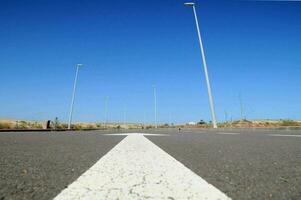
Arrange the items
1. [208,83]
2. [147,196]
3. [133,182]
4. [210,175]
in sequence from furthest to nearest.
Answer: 1. [208,83]
2. [210,175]
3. [133,182]
4. [147,196]

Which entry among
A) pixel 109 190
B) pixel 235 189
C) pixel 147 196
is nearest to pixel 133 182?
pixel 109 190

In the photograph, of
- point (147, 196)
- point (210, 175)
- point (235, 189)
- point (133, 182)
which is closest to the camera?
point (147, 196)

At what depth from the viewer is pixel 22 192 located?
207cm

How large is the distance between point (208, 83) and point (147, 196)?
71.1 feet

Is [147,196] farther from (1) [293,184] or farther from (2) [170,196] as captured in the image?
(1) [293,184]

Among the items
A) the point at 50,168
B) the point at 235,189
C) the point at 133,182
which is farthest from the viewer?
the point at 50,168

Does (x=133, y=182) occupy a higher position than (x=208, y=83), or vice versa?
(x=208, y=83)

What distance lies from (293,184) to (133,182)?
127 centimetres

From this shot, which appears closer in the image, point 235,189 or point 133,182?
point 235,189

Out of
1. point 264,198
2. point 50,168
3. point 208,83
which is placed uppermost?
point 208,83

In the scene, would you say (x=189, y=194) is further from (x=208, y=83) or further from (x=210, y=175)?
(x=208, y=83)

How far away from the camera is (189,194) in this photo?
1964 millimetres

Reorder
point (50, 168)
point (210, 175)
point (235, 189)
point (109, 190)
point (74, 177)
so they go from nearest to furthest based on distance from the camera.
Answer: point (109, 190) → point (235, 189) → point (74, 177) → point (210, 175) → point (50, 168)

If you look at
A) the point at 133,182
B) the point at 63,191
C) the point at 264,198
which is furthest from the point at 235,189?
the point at 63,191
